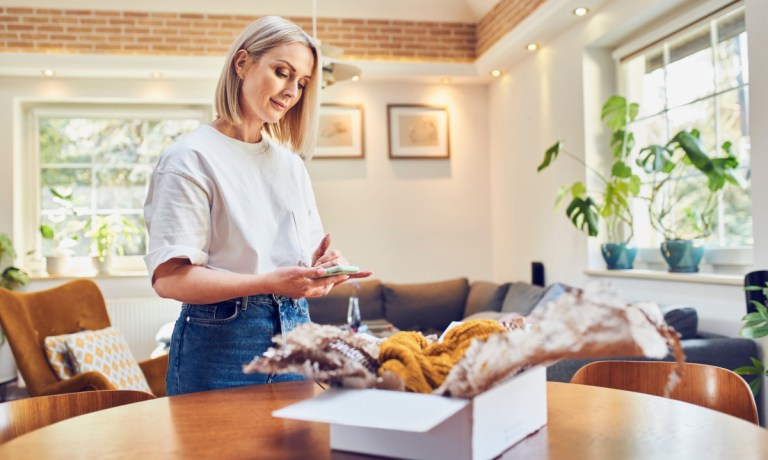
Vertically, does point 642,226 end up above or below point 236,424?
above

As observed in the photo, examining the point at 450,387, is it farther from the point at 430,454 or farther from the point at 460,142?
the point at 460,142

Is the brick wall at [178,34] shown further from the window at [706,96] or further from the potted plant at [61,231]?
the window at [706,96]

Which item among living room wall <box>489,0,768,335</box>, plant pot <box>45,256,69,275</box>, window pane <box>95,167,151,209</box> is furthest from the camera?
window pane <box>95,167,151,209</box>

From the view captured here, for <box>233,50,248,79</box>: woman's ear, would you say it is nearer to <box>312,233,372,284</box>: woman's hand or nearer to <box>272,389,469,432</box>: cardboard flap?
<box>312,233,372,284</box>: woman's hand

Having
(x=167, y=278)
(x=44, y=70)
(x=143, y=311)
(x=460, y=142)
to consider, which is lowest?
(x=143, y=311)

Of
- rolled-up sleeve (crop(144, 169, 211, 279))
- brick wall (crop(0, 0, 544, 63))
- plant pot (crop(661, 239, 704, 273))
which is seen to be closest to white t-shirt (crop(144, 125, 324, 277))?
rolled-up sleeve (crop(144, 169, 211, 279))

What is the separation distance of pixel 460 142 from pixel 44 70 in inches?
134

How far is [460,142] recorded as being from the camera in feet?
20.5

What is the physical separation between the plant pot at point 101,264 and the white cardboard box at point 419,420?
5248mm

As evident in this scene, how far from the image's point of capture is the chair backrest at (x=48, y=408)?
1.45 m

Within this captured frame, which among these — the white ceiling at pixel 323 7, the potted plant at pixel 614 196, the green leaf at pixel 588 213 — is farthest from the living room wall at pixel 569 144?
the white ceiling at pixel 323 7

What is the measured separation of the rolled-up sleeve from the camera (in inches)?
53.5

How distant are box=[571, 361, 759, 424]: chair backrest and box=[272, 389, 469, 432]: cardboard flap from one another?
2.40 feet

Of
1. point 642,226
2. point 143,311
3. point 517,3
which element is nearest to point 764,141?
point 642,226
